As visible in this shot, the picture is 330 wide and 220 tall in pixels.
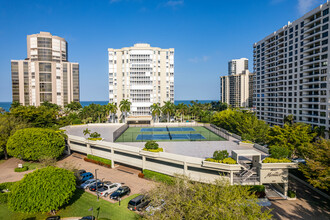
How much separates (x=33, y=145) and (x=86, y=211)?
22.7 meters

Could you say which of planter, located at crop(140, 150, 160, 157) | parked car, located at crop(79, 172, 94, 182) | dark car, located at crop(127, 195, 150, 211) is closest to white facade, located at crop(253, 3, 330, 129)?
planter, located at crop(140, 150, 160, 157)

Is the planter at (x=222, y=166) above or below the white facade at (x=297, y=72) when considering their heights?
below

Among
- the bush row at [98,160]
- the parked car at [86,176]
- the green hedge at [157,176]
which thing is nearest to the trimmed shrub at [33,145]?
the bush row at [98,160]

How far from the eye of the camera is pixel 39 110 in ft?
209

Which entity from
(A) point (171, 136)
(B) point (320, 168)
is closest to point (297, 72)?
(A) point (171, 136)

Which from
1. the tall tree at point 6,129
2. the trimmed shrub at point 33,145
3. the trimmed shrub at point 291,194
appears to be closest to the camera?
the trimmed shrub at point 291,194

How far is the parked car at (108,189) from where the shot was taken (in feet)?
95.4

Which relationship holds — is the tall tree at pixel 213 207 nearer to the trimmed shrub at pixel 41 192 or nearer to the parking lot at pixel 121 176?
the parking lot at pixel 121 176

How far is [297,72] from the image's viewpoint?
74.1m

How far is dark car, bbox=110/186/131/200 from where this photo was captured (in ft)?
91.8

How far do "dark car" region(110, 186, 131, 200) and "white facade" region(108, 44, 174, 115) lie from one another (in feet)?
203

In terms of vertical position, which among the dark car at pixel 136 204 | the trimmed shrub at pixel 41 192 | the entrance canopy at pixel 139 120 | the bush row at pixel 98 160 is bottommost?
the dark car at pixel 136 204

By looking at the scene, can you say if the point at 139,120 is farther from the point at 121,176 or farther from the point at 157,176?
the point at 157,176

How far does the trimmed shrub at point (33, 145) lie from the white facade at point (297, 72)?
242ft
